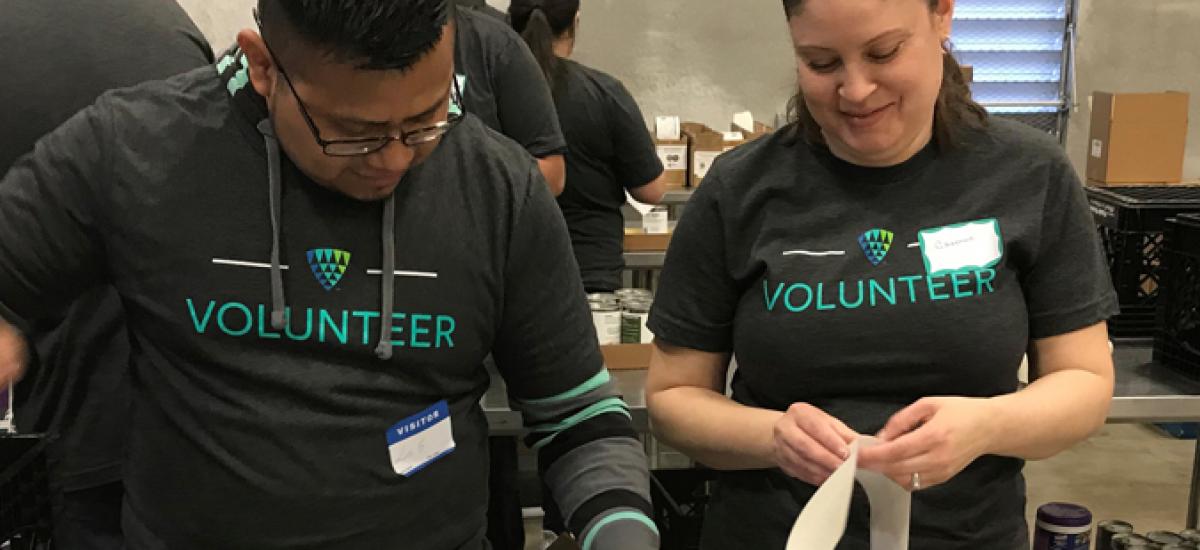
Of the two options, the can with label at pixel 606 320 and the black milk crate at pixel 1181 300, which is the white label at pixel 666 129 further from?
the black milk crate at pixel 1181 300

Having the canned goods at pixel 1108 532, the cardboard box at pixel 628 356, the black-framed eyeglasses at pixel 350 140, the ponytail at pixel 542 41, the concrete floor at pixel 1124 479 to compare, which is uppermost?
the ponytail at pixel 542 41

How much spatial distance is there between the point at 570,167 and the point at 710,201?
2.00 m

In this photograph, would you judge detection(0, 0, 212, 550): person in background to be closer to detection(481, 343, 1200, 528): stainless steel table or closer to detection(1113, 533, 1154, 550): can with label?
detection(481, 343, 1200, 528): stainless steel table

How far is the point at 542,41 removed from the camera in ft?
10.6

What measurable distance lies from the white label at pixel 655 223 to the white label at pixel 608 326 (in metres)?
1.44

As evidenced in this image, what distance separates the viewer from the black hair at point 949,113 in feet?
4.43

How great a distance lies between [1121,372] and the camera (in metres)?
2.27

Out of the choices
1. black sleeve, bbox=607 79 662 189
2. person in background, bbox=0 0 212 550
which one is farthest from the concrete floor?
person in background, bbox=0 0 212 550

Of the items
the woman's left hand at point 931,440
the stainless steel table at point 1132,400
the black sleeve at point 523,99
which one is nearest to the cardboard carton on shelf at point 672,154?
the black sleeve at point 523,99

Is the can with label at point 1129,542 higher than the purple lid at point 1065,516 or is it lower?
lower

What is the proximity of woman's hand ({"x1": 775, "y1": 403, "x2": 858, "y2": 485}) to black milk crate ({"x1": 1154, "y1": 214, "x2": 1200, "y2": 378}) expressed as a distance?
1321 mm

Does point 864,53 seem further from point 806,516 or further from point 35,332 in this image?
point 35,332

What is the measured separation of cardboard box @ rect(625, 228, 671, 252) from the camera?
12.4 feet

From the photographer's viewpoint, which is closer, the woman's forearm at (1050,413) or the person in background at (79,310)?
the woman's forearm at (1050,413)
